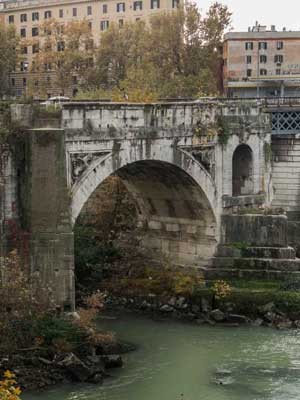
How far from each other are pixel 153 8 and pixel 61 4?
791 cm

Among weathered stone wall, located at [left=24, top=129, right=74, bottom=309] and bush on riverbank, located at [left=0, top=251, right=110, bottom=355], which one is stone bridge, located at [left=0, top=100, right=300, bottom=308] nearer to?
weathered stone wall, located at [left=24, top=129, right=74, bottom=309]

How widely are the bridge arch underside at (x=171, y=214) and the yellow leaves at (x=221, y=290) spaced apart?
1.99 metres

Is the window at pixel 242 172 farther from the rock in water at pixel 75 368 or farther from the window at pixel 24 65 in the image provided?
the window at pixel 24 65

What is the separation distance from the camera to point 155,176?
100 feet

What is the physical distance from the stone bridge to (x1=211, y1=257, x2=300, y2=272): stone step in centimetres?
10

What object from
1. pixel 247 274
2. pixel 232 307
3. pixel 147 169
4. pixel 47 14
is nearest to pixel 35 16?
pixel 47 14

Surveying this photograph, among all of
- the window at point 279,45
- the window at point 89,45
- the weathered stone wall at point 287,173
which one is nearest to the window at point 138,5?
the window at point 89,45

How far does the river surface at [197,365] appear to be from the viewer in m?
21.7

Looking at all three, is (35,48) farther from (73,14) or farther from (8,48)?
(8,48)

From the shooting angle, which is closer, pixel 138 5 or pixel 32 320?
pixel 32 320

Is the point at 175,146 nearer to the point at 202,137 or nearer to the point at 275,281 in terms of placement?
the point at 202,137

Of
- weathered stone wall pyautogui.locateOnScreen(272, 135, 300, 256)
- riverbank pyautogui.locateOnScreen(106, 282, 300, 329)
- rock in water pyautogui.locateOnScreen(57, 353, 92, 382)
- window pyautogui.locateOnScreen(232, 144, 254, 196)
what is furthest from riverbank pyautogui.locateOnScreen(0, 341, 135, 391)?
weathered stone wall pyautogui.locateOnScreen(272, 135, 300, 256)

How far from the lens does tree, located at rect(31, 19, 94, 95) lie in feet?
196

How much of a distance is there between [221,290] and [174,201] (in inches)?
165
